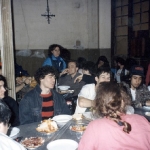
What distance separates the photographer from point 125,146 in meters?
1.52

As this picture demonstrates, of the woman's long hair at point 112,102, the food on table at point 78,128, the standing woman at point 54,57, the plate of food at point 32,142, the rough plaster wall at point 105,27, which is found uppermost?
the rough plaster wall at point 105,27

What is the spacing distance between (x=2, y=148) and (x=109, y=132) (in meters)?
0.75

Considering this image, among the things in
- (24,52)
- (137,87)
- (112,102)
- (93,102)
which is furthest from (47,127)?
(24,52)

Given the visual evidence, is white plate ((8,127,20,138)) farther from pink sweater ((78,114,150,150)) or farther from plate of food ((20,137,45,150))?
pink sweater ((78,114,150,150))

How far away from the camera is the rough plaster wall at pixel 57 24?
25.8 ft

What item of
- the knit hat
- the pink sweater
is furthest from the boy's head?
the pink sweater

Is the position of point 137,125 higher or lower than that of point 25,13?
lower

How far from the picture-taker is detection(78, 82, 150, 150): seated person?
152 cm

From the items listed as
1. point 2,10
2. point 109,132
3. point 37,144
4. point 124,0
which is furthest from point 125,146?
point 124,0

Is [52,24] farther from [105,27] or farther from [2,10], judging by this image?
[2,10]

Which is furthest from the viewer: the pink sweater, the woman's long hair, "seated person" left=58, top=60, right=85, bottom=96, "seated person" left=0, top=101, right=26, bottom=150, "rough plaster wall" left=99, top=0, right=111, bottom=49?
"rough plaster wall" left=99, top=0, right=111, bottom=49

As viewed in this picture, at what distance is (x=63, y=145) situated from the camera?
1898mm

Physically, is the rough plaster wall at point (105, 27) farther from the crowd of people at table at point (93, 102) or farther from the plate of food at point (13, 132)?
the plate of food at point (13, 132)

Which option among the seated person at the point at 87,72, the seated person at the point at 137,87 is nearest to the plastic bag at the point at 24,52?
the seated person at the point at 87,72
